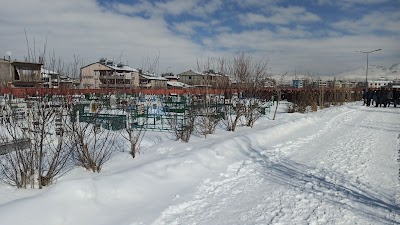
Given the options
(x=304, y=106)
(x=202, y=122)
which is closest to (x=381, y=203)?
(x=202, y=122)

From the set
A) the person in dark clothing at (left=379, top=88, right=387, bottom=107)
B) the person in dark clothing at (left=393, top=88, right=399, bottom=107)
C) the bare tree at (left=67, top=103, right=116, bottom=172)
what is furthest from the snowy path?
the person in dark clothing at (left=393, top=88, right=399, bottom=107)

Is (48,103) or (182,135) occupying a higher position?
(48,103)

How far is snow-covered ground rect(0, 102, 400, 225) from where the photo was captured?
4164mm

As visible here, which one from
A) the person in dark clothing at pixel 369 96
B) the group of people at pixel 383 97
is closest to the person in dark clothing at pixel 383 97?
the group of people at pixel 383 97

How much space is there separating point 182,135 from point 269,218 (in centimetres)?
521

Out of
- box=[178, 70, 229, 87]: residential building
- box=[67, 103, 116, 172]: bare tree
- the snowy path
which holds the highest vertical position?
box=[178, 70, 229, 87]: residential building

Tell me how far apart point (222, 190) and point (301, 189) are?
1.33 m

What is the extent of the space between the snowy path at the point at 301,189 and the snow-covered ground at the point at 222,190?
14mm

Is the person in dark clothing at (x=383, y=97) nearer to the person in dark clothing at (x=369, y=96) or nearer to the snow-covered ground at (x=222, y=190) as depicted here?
the person in dark clothing at (x=369, y=96)

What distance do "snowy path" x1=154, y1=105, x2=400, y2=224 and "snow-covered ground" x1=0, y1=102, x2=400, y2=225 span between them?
0.01 meters

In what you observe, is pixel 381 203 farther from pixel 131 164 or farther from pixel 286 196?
pixel 131 164

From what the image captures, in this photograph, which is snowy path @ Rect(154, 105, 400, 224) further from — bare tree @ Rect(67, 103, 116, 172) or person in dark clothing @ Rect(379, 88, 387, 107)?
person in dark clothing @ Rect(379, 88, 387, 107)

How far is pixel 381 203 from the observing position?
480cm

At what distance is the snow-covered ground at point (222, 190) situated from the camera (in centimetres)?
416
